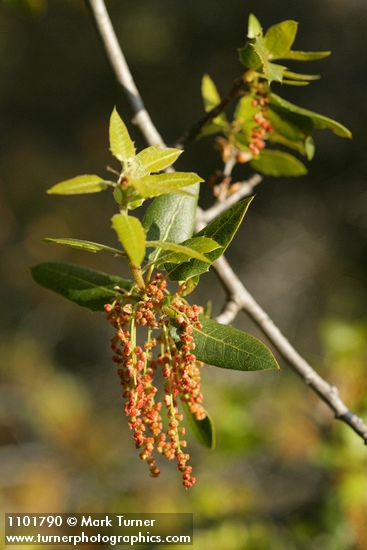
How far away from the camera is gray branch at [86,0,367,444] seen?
3.75 feet

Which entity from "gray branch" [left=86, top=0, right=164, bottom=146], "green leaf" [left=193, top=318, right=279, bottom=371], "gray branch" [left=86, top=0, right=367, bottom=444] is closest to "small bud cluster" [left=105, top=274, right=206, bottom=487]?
"green leaf" [left=193, top=318, right=279, bottom=371]

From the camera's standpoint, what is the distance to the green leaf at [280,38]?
3.48 feet

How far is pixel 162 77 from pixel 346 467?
16.2ft

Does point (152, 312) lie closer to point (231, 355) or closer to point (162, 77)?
point (231, 355)

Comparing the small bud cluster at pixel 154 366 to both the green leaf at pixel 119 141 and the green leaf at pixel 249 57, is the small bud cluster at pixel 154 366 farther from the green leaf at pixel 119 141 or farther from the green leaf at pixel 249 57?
the green leaf at pixel 249 57

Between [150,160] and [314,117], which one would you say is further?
[314,117]

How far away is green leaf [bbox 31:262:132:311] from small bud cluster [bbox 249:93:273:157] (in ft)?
1.50

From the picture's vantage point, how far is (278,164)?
4.51 feet

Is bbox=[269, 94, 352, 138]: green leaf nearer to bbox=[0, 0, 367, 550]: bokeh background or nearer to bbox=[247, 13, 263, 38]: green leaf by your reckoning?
bbox=[247, 13, 263, 38]: green leaf

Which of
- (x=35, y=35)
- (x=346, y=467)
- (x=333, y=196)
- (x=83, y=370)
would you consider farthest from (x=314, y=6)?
(x=346, y=467)

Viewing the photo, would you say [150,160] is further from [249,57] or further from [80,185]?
[249,57]

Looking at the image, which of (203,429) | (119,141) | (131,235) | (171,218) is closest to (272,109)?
(171,218)

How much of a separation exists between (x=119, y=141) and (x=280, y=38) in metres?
0.43

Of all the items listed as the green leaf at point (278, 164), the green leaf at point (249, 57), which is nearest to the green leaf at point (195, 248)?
the green leaf at point (249, 57)
